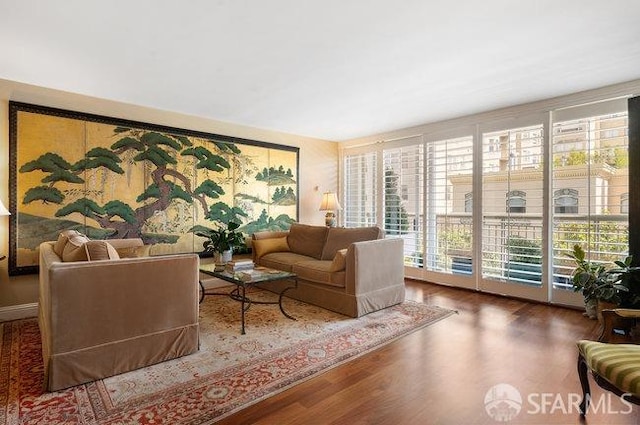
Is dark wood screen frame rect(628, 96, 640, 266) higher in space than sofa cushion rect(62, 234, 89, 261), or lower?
higher

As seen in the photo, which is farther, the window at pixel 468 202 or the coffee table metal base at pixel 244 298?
Answer: the window at pixel 468 202

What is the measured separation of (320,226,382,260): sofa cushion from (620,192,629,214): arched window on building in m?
2.59

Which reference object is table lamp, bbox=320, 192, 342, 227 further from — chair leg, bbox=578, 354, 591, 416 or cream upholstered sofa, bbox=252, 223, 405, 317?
chair leg, bbox=578, 354, 591, 416

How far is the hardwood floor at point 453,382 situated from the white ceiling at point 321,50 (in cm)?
251

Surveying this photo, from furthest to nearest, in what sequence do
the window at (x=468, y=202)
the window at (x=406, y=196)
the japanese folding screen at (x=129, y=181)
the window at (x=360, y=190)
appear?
the window at (x=360, y=190)
the window at (x=406, y=196)
the window at (x=468, y=202)
the japanese folding screen at (x=129, y=181)

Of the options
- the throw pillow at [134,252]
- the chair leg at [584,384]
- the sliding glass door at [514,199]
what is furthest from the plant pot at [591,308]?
the throw pillow at [134,252]

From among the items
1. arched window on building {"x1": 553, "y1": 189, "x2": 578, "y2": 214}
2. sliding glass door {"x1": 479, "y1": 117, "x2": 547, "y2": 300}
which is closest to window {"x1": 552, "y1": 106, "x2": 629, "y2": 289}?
arched window on building {"x1": 553, "y1": 189, "x2": 578, "y2": 214}

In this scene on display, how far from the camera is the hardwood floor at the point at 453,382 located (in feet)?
6.34

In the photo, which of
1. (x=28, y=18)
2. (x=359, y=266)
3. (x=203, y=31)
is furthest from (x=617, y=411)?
(x=28, y=18)

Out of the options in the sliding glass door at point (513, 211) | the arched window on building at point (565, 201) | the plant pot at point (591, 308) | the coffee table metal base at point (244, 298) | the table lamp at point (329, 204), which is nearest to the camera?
the coffee table metal base at point (244, 298)

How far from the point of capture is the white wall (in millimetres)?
3559

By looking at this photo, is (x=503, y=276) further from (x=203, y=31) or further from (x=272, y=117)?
(x=203, y=31)

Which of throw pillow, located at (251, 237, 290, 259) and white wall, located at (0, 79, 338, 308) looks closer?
white wall, located at (0, 79, 338, 308)

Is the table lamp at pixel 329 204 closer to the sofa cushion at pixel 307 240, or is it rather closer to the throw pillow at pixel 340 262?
the sofa cushion at pixel 307 240
